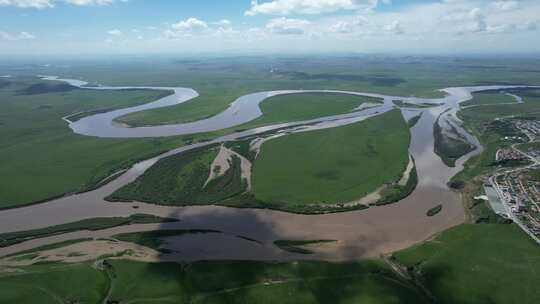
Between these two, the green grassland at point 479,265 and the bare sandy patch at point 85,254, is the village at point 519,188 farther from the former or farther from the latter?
the bare sandy patch at point 85,254

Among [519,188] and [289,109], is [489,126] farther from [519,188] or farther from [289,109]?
[289,109]

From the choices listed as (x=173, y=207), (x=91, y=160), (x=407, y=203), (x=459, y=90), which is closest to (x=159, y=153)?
(x=91, y=160)

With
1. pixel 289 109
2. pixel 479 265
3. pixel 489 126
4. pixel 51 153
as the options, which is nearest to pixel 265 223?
pixel 479 265

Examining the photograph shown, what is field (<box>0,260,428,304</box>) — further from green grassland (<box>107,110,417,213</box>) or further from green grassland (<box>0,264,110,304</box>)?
green grassland (<box>107,110,417,213</box>)

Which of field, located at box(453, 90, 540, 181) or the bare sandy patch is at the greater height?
field, located at box(453, 90, 540, 181)

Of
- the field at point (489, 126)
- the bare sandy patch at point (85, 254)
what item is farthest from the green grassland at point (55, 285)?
the field at point (489, 126)

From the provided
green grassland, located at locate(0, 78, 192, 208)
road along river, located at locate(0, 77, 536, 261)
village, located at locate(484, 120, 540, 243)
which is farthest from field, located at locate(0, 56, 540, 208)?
village, located at locate(484, 120, 540, 243)
